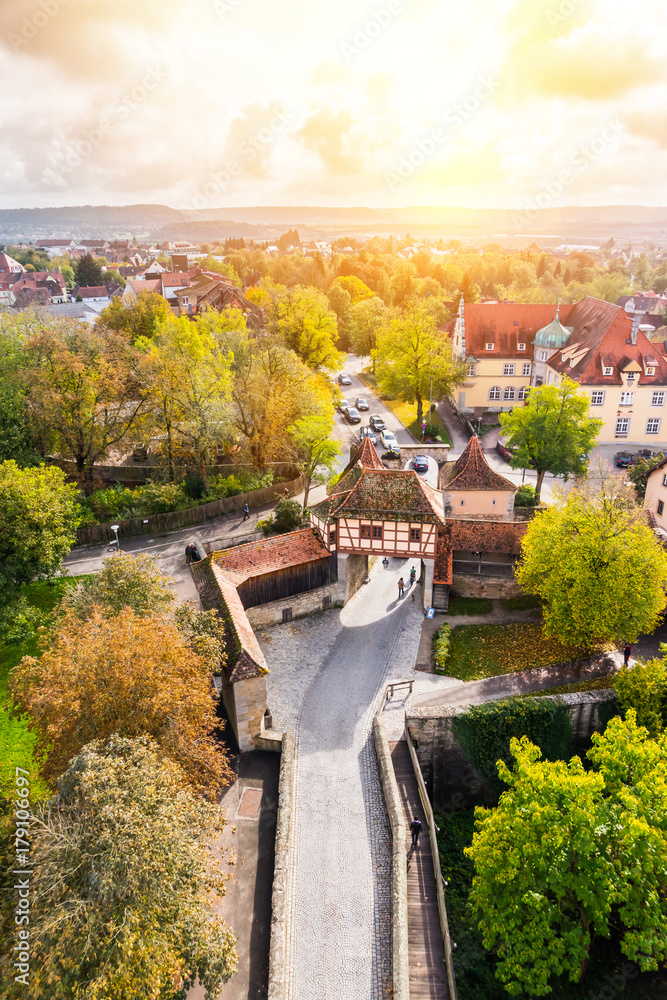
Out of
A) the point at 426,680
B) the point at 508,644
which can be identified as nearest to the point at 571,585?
the point at 508,644

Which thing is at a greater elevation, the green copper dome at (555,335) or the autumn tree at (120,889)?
the green copper dome at (555,335)

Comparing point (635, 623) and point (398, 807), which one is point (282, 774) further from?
point (635, 623)

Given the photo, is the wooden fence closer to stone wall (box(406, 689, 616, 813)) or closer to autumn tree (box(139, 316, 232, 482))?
autumn tree (box(139, 316, 232, 482))

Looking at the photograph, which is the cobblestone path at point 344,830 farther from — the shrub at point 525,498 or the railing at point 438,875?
the shrub at point 525,498

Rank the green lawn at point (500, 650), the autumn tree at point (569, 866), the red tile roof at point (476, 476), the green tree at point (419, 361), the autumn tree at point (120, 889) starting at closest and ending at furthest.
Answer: the autumn tree at point (120, 889)
the autumn tree at point (569, 866)
the green lawn at point (500, 650)
the red tile roof at point (476, 476)
the green tree at point (419, 361)

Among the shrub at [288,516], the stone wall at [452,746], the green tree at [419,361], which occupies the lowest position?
the stone wall at [452,746]

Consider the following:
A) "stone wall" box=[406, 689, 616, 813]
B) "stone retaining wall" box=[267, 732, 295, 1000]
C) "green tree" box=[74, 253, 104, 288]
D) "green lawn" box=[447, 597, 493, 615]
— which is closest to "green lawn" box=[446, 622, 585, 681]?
"green lawn" box=[447, 597, 493, 615]

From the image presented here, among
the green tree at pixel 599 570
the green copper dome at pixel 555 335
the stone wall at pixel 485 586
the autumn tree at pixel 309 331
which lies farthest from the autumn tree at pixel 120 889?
the autumn tree at pixel 309 331

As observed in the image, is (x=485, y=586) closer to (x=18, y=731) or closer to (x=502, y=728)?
(x=502, y=728)
